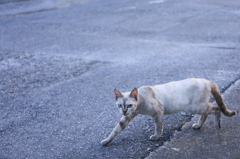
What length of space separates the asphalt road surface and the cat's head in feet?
1.64

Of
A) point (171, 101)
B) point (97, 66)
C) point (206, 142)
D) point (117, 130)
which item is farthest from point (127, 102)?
point (97, 66)

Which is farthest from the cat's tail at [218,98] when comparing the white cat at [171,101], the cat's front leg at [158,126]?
the cat's front leg at [158,126]

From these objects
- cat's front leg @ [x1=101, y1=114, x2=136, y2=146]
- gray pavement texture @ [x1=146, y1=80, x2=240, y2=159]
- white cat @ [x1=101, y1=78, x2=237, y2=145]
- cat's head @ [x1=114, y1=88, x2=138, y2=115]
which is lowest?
gray pavement texture @ [x1=146, y1=80, x2=240, y2=159]

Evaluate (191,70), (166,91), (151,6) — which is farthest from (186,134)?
(151,6)

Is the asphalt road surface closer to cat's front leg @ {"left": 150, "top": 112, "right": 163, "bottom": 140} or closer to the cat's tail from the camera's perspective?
cat's front leg @ {"left": 150, "top": 112, "right": 163, "bottom": 140}

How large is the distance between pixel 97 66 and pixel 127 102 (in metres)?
3.06

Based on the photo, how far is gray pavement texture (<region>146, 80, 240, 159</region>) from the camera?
8.75 ft

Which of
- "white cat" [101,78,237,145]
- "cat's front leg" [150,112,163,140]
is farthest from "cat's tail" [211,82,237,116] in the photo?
"cat's front leg" [150,112,163,140]

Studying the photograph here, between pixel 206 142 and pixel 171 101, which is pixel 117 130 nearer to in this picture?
pixel 171 101

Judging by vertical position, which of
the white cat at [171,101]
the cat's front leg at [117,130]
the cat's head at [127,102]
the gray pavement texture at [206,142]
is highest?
the cat's head at [127,102]

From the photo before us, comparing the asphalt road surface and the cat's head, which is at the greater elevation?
the cat's head

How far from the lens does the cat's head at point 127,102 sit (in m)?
2.67

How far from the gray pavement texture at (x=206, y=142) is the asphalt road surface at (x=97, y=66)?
16cm

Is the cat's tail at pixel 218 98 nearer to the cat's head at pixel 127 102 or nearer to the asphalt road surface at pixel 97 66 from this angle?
the asphalt road surface at pixel 97 66
